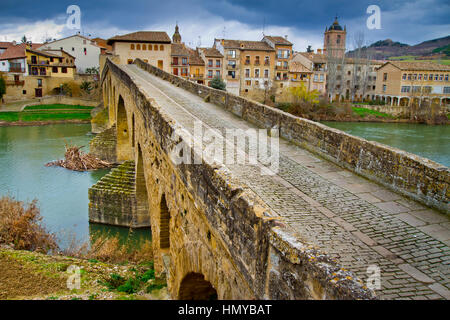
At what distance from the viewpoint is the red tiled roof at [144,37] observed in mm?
45094

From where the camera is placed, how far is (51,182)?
2145cm

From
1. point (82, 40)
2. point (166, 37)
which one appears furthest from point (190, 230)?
point (82, 40)

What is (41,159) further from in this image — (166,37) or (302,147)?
(166,37)

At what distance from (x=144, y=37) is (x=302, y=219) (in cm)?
4542

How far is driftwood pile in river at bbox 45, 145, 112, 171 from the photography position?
24453mm

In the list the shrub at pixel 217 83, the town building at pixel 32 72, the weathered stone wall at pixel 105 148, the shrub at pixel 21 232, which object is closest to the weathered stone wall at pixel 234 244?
the shrub at pixel 21 232

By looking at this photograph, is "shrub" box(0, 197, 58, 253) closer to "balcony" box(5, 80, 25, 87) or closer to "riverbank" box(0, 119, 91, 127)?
"riverbank" box(0, 119, 91, 127)

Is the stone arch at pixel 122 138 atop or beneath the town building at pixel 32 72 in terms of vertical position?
beneath

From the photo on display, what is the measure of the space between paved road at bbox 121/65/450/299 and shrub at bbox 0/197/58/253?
8946mm

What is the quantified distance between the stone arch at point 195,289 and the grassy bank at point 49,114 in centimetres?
4076

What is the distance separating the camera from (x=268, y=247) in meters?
3.29

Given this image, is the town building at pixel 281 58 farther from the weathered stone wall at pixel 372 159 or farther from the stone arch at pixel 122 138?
the weathered stone wall at pixel 372 159
